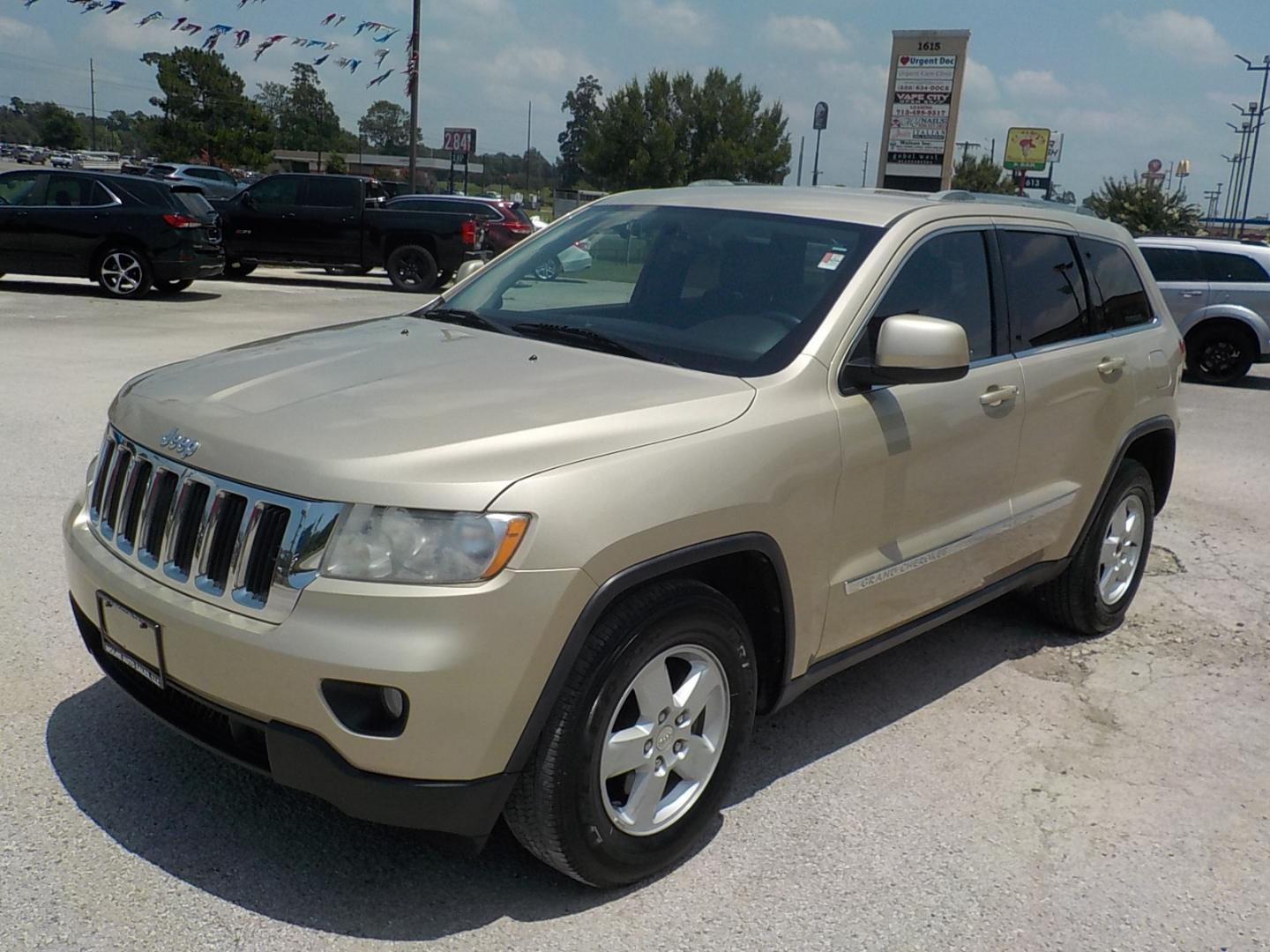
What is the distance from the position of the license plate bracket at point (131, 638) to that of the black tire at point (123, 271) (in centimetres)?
1442

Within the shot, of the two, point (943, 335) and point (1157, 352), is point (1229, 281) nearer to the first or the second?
point (1157, 352)

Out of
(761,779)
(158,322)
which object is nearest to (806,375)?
(761,779)

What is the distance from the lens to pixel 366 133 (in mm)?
132750

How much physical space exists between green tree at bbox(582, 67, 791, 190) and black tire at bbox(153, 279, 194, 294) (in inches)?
1578

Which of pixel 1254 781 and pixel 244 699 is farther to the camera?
pixel 1254 781

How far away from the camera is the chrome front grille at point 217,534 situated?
269 centimetres

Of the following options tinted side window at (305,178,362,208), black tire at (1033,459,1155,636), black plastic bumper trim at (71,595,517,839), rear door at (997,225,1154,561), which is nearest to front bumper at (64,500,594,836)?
black plastic bumper trim at (71,595,517,839)

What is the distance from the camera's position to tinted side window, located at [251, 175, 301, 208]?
20.4 meters

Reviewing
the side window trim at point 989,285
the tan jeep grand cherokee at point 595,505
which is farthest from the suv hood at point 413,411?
the side window trim at point 989,285

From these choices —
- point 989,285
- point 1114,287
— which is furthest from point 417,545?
point 1114,287

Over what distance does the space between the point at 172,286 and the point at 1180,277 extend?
1352cm

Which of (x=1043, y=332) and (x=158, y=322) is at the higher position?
(x=1043, y=332)

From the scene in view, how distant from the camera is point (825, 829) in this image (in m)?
3.52

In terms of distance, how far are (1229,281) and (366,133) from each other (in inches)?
5065
